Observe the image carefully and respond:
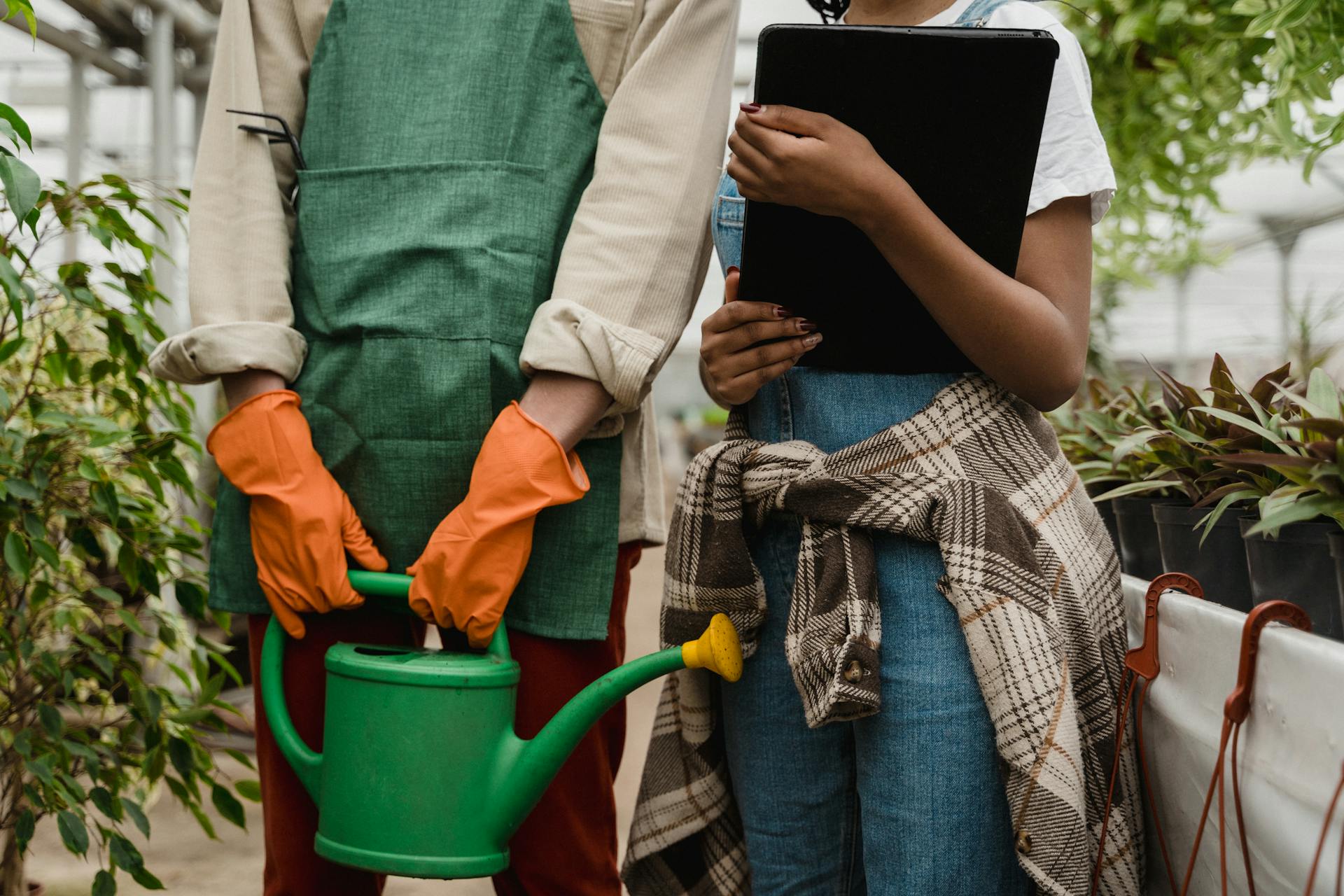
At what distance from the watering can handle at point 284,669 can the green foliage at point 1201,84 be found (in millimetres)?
921

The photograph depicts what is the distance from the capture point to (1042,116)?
2.47 ft

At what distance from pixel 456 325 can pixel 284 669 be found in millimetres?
394

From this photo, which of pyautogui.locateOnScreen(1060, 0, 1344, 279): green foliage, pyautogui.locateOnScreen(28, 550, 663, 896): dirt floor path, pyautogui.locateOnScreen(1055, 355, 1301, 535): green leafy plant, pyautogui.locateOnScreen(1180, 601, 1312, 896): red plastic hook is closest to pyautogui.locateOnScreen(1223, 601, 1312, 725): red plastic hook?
pyautogui.locateOnScreen(1180, 601, 1312, 896): red plastic hook

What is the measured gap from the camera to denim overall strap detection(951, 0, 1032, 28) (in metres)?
0.88

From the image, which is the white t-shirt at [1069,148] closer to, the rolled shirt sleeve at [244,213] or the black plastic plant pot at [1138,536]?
the black plastic plant pot at [1138,536]

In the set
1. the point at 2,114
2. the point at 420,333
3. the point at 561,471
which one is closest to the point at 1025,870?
the point at 561,471

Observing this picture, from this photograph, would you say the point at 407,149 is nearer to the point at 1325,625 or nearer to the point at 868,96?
the point at 868,96

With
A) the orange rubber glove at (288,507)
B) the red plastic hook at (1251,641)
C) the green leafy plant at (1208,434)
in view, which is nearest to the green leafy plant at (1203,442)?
the green leafy plant at (1208,434)

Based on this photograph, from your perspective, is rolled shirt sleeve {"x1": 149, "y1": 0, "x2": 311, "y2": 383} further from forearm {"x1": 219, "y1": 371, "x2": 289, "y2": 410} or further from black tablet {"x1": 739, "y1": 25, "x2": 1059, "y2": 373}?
black tablet {"x1": 739, "y1": 25, "x2": 1059, "y2": 373}

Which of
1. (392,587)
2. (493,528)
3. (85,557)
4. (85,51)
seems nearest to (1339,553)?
(493,528)

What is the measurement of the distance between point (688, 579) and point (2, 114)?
2.25 ft

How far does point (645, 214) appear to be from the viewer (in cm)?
104

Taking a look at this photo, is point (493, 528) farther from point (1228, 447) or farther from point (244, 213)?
point (1228, 447)

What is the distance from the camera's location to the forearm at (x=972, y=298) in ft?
2.47
